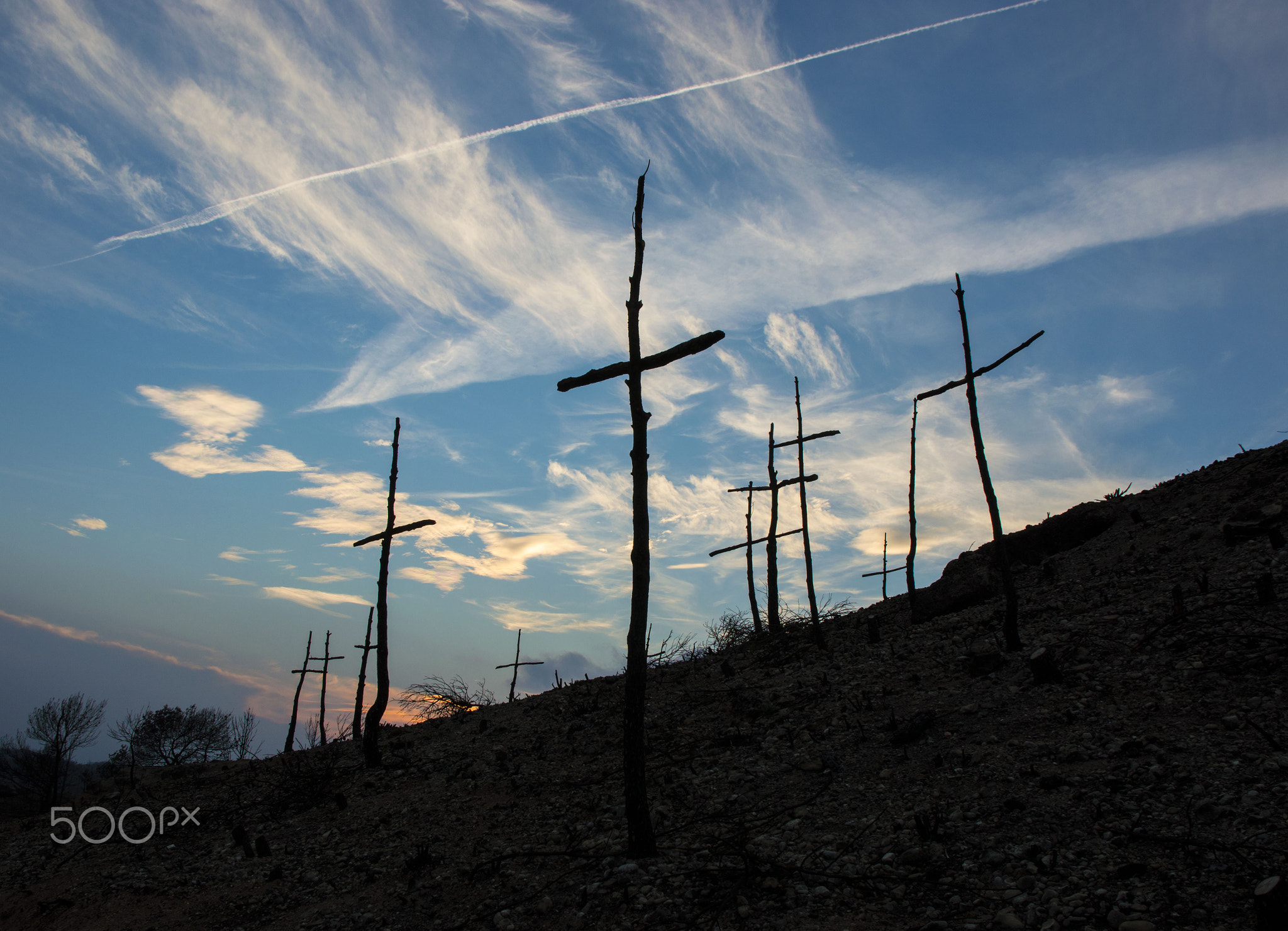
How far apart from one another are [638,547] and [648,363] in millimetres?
2681

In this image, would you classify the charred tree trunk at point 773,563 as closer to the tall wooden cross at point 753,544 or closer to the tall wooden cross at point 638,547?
the tall wooden cross at point 753,544

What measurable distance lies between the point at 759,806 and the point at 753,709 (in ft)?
16.1

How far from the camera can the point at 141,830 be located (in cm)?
1400

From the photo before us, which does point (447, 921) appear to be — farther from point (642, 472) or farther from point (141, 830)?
point (141, 830)

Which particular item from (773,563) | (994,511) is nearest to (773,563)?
(773,563)

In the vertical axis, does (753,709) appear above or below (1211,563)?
below

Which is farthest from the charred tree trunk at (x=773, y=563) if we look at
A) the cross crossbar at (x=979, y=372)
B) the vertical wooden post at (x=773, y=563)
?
the cross crossbar at (x=979, y=372)

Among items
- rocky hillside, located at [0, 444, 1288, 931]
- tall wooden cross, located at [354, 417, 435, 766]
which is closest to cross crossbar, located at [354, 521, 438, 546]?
tall wooden cross, located at [354, 417, 435, 766]

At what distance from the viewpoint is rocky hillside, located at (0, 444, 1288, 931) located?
619cm

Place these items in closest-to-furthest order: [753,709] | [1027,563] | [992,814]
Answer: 1. [992,814]
2. [753,709]
3. [1027,563]

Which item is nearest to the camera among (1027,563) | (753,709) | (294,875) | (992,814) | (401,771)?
(992,814)

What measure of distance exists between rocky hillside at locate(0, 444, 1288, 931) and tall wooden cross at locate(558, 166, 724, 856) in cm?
50

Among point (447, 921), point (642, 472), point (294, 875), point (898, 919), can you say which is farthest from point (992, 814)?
point (294, 875)

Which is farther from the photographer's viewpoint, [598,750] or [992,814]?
[598,750]
